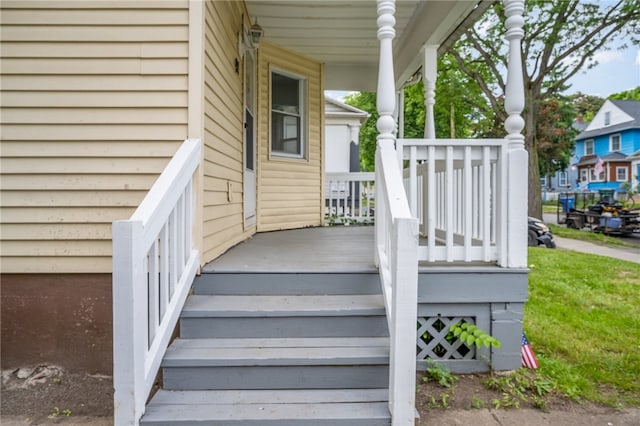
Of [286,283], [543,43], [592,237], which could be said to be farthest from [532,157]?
[286,283]

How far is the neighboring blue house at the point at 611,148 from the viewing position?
75.6 feet

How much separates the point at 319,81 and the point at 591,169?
2662 centimetres

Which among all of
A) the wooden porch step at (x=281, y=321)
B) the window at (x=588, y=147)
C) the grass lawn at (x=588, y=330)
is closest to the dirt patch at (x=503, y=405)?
the grass lawn at (x=588, y=330)

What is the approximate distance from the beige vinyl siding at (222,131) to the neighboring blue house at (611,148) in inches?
953

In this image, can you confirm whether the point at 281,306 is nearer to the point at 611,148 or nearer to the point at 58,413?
the point at 58,413

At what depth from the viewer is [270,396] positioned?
197cm

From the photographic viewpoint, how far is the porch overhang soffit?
3.71 metres

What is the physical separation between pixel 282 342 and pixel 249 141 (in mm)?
2608

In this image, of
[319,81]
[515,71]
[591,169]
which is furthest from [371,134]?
[515,71]

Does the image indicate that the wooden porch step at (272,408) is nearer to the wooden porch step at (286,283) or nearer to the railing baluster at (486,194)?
the wooden porch step at (286,283)

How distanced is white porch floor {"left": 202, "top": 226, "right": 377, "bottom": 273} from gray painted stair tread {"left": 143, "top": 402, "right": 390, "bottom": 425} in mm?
854

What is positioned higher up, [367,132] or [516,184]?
[367,132]

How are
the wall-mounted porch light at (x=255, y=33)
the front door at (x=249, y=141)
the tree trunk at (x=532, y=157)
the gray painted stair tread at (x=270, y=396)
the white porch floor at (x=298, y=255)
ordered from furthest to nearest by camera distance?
1. the tree trunk at (x=532, y=157)
2. the front door at (x=249, y=141)
3. the wall-mounted porch light at (x=255, y=33)
4. the white porch floor at (x=298, y=255)
5. the gray painted stair tread at (x=270, y=396)

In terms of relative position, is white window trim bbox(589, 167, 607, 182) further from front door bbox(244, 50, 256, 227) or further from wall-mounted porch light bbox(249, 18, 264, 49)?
wall-mounted porch light bbox(249, 18, 264, 49)
